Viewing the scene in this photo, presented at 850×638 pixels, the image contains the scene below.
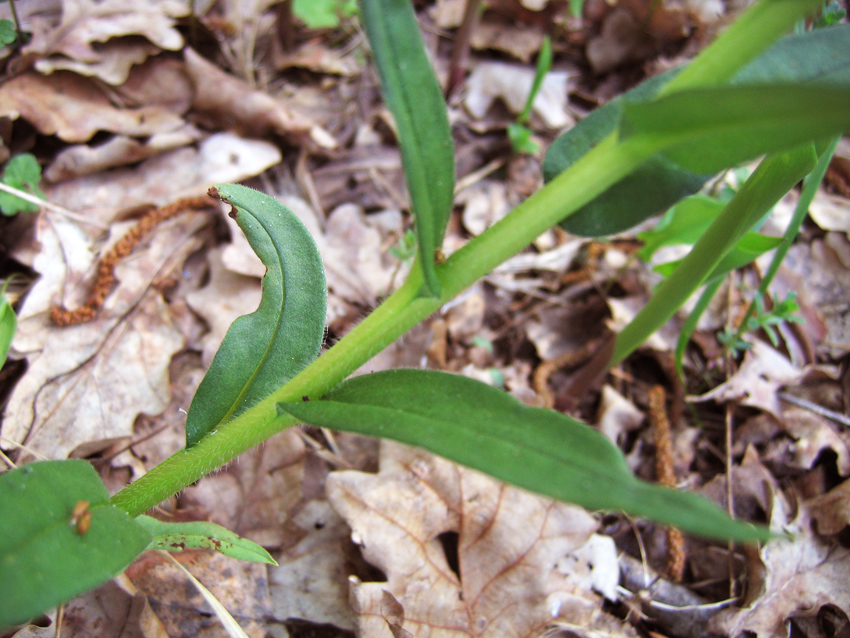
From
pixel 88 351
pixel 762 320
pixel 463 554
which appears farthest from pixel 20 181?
pixel 762 320

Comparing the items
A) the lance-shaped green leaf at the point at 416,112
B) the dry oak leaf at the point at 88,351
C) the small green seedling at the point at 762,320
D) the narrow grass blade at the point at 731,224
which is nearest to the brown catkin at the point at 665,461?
the small green seedling at the point at 762,320

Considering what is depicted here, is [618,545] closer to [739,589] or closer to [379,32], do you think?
[739,589]

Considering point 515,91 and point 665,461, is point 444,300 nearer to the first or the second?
point 665,461

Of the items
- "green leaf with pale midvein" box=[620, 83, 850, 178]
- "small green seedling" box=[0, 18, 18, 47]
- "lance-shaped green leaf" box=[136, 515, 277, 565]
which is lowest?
"lance-shaped green leaf" box=[136, 515, 277, 565]

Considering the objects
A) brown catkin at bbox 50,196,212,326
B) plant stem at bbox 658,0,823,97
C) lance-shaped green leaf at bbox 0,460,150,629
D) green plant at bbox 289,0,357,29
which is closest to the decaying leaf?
green plant at bbox 289,0,357,29

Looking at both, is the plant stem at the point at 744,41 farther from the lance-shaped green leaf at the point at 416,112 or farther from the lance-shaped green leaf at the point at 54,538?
the lance-shaped green leaf at the point at 54,538

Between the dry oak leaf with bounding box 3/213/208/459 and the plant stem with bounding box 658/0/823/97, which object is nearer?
the plant stem with bounding box 658/0/823/97

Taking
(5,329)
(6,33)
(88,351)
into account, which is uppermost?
(6,33)

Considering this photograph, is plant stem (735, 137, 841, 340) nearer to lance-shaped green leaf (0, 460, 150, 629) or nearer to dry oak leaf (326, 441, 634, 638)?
dry oak leaf (326, 441, 634, 638)
